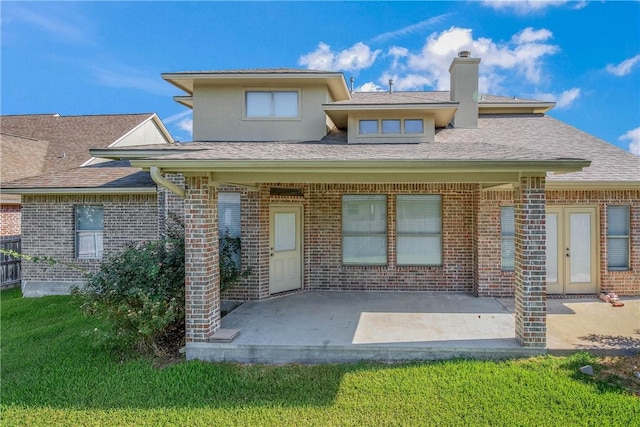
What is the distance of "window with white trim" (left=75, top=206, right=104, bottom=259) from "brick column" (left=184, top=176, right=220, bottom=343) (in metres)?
6.21

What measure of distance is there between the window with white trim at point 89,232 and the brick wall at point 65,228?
0.47 feet

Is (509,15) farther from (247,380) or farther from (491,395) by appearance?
(247,380)

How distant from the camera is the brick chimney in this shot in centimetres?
1008

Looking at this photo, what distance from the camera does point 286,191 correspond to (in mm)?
8516

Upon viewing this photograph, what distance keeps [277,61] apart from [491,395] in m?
9.65

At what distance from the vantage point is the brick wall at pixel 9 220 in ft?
37.4

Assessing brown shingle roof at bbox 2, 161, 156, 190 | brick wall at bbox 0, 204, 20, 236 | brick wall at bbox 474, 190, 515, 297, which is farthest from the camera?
brick wall at bbox 0, 204, 20, 236

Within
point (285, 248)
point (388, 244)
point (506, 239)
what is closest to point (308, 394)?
point (285, 248)

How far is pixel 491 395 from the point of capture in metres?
4.28

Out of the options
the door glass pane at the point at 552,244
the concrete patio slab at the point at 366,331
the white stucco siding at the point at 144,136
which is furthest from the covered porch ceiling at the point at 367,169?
the white stucco siding at the point at 144,136

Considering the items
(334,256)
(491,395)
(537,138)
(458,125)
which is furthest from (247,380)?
(537,138)

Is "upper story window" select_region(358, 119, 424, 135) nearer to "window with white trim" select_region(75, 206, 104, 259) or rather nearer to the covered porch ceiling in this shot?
the covered porch ceiling

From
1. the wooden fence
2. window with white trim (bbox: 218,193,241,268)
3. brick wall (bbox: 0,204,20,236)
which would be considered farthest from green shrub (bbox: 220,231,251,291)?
brick wall (bbox: 0,204,20,236)

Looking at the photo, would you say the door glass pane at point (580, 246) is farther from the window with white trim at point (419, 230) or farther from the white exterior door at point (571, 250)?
the window with white trim at point (419, 230)
